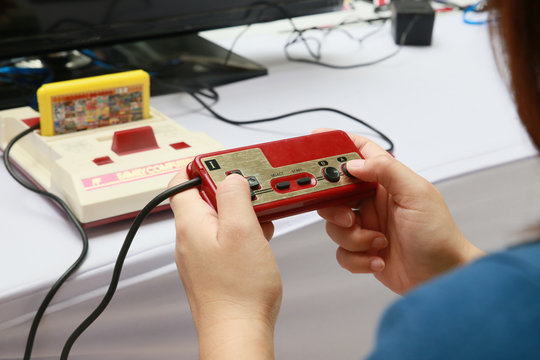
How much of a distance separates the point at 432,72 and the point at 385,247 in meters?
0.50

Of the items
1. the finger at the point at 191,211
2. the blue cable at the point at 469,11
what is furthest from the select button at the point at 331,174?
the blue cable at the point at 469,11

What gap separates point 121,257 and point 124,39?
48cm

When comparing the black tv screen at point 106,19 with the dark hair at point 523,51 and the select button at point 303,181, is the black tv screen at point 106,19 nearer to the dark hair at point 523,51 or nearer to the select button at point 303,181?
the select button at point 303,181

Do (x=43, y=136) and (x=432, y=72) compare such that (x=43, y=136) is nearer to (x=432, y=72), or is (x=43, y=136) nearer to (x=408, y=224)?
(x=408, y=224)

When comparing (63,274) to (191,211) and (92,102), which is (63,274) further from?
(92,102)

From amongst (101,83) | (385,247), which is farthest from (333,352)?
(101,83)

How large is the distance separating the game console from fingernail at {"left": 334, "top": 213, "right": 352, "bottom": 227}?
0.17 metres

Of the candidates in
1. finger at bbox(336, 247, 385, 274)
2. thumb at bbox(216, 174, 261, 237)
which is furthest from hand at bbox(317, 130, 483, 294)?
thumb at bbox(216, 174, 261, 237)

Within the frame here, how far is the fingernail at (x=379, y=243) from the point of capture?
1.90 ft

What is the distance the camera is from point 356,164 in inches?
20.9

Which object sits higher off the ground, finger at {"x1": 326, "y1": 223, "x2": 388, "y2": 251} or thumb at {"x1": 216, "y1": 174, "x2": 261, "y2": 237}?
thumb at {"x1": 216, "y1": 174, "x2": 261, "y2": 237}

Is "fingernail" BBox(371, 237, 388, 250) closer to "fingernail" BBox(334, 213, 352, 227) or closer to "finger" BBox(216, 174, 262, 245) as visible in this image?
"fingernail" BBox(334, 213, 352, 227)

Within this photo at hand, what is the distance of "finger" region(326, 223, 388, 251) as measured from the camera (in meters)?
0.58

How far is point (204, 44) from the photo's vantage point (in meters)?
1.07
